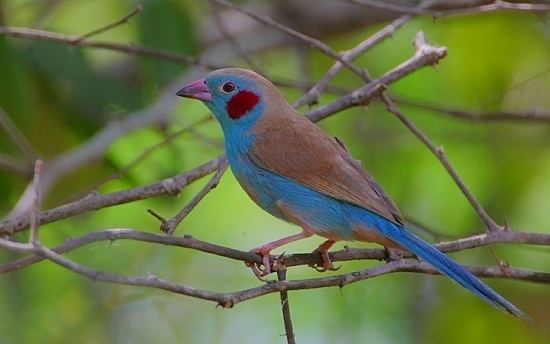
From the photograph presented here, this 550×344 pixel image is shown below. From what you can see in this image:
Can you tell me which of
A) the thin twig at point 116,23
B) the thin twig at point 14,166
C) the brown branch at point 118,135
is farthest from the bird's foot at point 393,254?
the thin twig at point 14,166

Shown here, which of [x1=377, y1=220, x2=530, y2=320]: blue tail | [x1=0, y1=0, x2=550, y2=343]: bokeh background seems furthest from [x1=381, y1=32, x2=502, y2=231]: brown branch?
[x1=0, y1=0, x2=550, y2=343]: bokeh background

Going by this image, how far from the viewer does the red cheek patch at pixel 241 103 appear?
4.68 m

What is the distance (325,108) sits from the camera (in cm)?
477

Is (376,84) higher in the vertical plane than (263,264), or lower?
higher

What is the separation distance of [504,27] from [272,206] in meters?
2.80

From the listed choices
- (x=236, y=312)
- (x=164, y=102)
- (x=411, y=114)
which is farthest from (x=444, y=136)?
(x=164, y=102)

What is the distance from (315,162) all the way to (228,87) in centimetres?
54

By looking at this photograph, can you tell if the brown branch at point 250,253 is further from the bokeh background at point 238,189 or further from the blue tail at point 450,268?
the bokeh background at point 238,189

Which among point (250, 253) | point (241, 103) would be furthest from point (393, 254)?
point (241, 103)

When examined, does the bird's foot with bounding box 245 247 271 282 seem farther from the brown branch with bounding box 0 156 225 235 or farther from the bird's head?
the bird's head

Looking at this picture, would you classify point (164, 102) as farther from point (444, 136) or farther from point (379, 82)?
point (444, 136)

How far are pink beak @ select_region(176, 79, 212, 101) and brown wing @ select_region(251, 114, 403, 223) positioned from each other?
10.1 inches

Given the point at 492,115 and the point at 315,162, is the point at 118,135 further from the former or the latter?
the point at 492,115

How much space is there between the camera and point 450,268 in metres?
3.84
